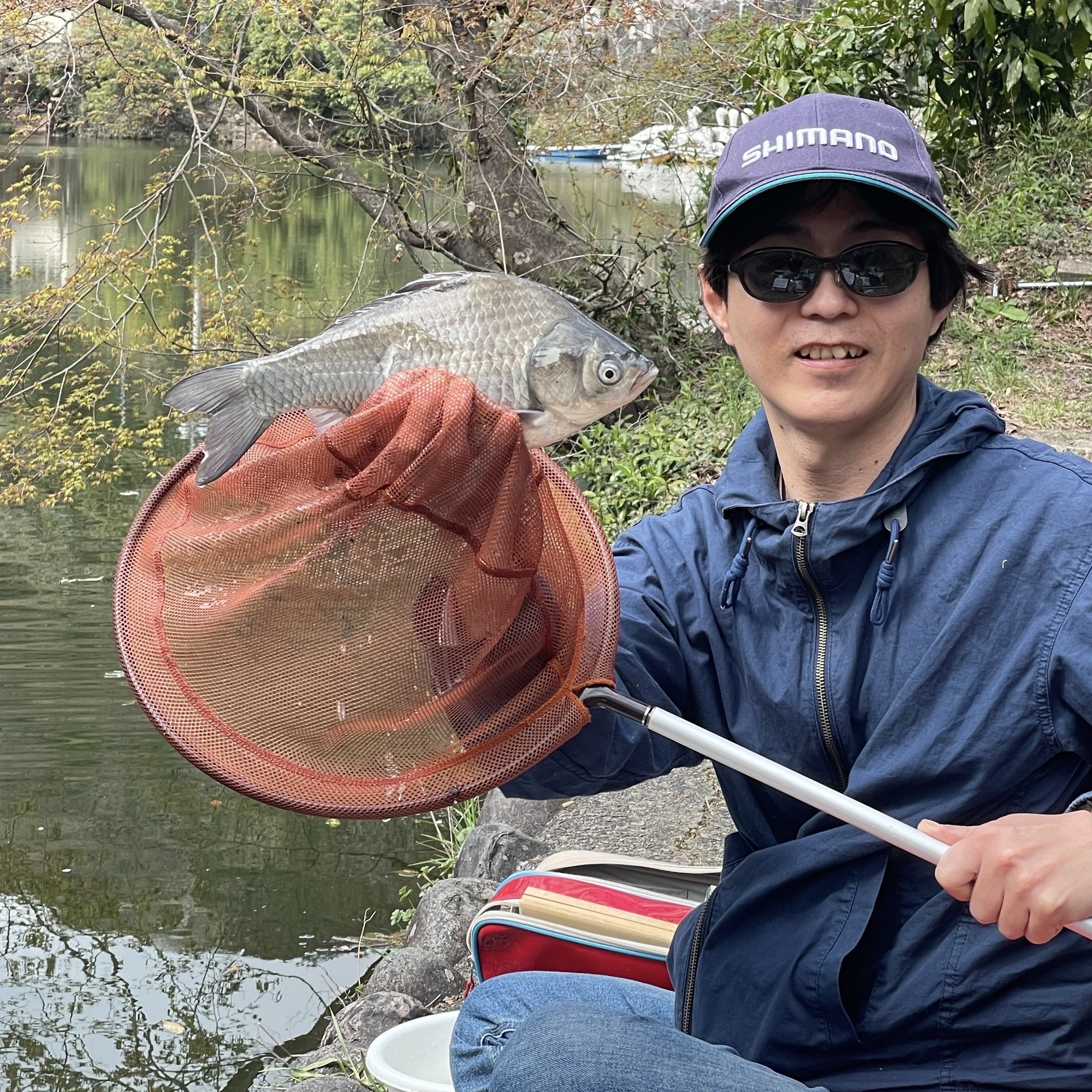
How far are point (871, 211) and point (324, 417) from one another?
766 millimetres

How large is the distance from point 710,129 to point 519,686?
8930 millimetres

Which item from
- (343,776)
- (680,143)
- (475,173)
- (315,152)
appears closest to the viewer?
(343,776)

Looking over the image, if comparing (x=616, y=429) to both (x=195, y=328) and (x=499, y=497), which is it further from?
(x=499, y=497)

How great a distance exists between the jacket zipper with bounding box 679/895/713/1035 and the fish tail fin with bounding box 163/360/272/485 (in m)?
0.90

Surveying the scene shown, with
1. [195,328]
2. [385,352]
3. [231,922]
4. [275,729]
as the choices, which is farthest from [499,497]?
[195,328]

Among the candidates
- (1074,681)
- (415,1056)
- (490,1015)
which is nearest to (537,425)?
(1074,681)

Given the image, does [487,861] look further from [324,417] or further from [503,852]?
[324,417]

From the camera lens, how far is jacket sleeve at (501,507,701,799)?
1.86m

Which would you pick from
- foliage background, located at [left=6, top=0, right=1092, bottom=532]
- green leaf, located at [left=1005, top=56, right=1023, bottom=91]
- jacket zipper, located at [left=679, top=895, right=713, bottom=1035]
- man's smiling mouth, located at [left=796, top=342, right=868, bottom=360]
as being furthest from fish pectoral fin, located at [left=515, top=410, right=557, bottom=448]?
green leaf, located at [left=1005, top=56, right=1023, bottom=91]

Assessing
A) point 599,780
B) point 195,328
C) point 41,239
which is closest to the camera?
point 599,780

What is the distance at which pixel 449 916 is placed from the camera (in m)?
4.02

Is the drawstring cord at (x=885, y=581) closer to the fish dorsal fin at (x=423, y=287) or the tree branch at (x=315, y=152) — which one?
the fish dorsal fin at (x=423, y=287)

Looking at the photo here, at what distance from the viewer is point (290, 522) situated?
170cm

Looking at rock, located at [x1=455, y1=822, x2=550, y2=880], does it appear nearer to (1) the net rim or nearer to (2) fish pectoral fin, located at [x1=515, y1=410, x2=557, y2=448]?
(1) the net rim
